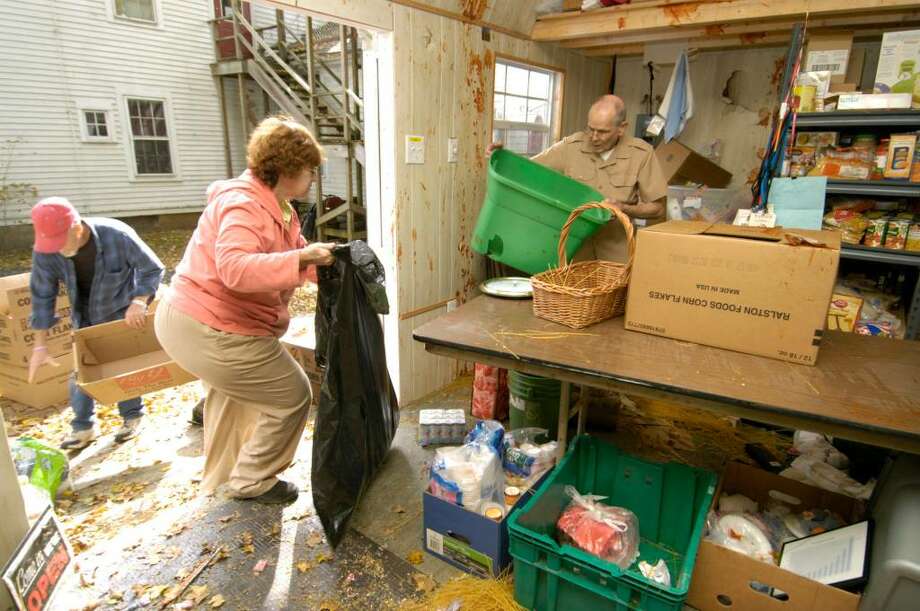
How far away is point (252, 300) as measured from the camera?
2.16 m

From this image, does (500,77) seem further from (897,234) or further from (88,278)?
(88,278)

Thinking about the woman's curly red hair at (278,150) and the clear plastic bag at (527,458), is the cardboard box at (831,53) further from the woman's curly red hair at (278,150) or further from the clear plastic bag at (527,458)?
the woman's curly red hair at (278,150)

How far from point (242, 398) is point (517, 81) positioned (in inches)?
124

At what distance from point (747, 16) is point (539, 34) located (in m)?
1.38

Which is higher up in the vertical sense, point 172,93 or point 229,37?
point 229,37

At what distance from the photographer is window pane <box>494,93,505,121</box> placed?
3847 mm

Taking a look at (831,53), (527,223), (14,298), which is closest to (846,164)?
(831,53)

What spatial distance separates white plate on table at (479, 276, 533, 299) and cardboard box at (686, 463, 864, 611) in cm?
114

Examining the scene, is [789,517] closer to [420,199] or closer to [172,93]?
[420,199]

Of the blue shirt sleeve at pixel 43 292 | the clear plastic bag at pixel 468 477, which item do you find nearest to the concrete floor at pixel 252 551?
the clear plastic bag at pixel 468 477

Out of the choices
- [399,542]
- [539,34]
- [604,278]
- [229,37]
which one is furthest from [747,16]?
[229,37]

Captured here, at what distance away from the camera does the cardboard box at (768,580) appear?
1.54 meters

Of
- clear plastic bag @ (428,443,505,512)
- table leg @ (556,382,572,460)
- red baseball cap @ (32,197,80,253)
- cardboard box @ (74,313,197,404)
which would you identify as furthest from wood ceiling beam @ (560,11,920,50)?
cardboard box @ (74,313,197,404)

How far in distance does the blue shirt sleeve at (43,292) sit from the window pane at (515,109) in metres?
3.11
